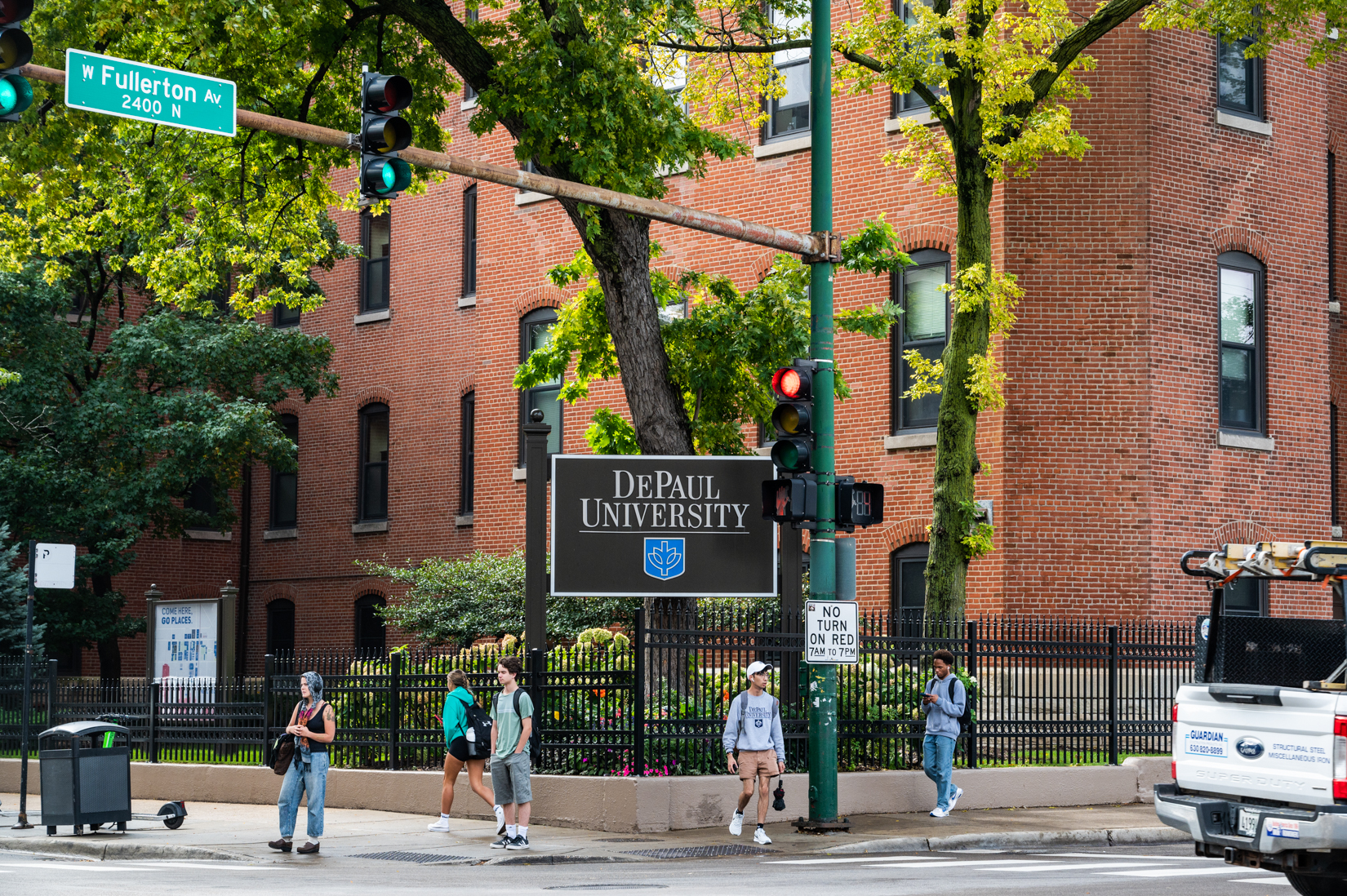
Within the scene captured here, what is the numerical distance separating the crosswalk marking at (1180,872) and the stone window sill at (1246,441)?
32.2ft

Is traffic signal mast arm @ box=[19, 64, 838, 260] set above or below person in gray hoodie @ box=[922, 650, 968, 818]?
above

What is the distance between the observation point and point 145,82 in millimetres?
10414

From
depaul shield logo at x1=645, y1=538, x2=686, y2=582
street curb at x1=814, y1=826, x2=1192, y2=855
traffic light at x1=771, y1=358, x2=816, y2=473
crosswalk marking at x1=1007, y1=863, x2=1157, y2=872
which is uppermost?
traffic light at x1=771, y1=358, x2=816, y2=473

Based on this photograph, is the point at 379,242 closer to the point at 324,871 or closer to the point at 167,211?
the point at 167,211

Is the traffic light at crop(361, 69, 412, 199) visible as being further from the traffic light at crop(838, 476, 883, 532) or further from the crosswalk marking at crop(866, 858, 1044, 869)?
the crosswalk marking at crop(866, 858, 1044, 869)

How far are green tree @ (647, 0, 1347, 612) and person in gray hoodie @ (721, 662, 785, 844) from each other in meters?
4.48

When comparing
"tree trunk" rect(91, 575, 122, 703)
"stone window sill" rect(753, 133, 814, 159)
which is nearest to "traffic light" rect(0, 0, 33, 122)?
"stone window sill" rect(753, 133, 814, 159)

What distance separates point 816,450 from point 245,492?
73.3ft

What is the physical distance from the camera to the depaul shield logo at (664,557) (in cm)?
1648

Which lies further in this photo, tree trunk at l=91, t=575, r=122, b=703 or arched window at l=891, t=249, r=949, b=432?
tree trunk at l=91, t=575, r=122, b=703

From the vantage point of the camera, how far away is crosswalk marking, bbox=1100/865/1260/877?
12.2 metres

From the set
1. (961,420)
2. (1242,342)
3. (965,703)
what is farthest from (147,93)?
(1242,342)

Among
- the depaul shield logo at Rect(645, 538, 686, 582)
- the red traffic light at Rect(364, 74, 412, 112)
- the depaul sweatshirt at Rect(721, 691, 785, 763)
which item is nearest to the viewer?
the red traffic light at Rect(364, 74, 412, 112)

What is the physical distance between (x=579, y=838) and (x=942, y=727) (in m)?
3.85
